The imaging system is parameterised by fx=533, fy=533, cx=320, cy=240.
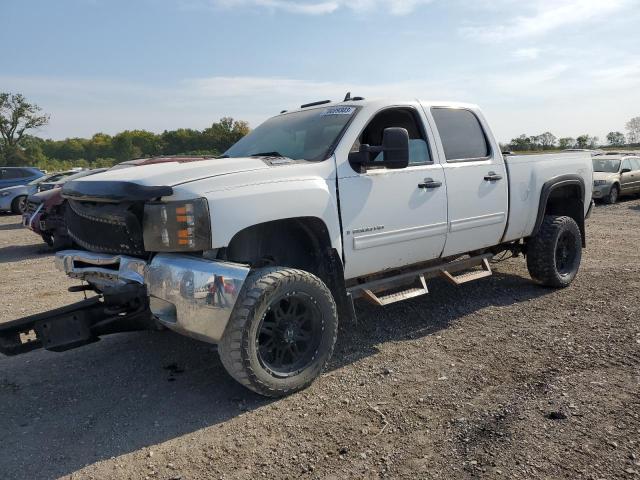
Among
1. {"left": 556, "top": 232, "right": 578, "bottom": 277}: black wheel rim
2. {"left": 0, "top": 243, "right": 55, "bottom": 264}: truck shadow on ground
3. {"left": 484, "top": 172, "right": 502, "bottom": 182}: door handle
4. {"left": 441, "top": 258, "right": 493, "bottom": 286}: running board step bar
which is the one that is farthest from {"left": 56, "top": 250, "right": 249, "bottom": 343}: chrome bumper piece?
{"left": 0, "top": 243, "right": 55, "bottom": 264}: truck shadow on ground

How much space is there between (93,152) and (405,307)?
84.9 meters

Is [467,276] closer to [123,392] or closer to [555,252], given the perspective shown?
[555,252]

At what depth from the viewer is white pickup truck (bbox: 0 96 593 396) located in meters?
3.21

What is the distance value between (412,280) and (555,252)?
2261mm

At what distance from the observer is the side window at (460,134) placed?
4.92 meters

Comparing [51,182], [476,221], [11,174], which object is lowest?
[476,221]

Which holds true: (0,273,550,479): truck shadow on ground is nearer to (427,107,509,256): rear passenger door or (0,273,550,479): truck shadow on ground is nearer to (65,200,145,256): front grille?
(427,107,509,256): rear passenger door

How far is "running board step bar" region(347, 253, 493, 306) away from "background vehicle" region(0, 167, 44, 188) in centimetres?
1847

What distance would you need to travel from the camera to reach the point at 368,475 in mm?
2703

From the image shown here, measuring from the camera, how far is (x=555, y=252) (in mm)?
5988

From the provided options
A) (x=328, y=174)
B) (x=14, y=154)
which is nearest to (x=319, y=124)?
(x=328, y=174)

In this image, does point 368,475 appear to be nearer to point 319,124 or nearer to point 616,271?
point 319,124

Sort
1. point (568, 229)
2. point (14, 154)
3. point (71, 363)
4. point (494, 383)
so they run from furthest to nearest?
point (14, 154) → point (568, 229) → point (71, 363) → point (494, 383)

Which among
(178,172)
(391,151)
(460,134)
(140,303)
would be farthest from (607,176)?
(140,303)
